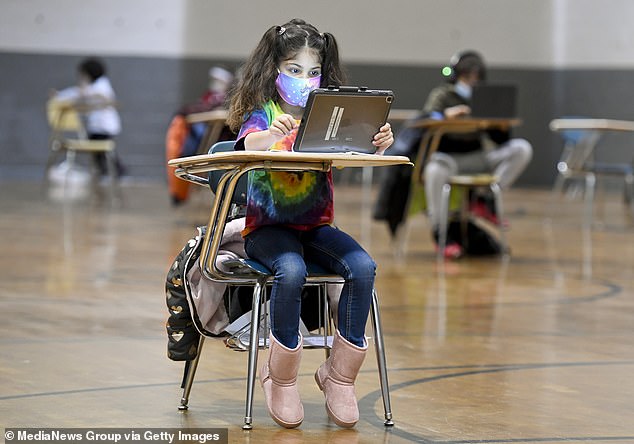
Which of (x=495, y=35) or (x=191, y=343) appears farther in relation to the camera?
(x=495, y=35)

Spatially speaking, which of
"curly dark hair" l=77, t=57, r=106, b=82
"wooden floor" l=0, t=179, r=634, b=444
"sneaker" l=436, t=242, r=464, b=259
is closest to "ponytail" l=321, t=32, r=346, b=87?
"wooden floor" l=0, t=179, r=634, b=444

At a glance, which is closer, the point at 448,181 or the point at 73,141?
the point at 448,181

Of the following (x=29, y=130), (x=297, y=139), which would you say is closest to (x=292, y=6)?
(x=29, y=130)

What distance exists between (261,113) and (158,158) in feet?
40.4

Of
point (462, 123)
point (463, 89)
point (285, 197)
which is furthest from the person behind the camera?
point (463, 89)

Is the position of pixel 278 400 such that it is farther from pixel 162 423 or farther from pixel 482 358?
pixel 482 358

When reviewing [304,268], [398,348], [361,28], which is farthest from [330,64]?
[361,28]

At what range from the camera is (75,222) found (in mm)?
9234

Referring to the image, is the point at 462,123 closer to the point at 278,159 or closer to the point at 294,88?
the point at 294,88

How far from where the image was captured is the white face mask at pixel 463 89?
24.9ft

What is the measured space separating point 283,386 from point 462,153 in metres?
4.70

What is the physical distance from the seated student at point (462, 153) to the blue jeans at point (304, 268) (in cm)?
419

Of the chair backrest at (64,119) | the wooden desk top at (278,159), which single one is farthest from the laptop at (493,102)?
the chair backrest at (64,119)

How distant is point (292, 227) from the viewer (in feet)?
10.5
